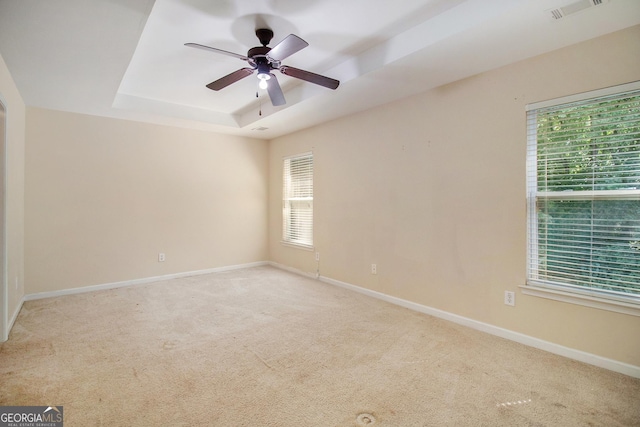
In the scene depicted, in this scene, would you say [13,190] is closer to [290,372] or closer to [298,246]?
[290,372]

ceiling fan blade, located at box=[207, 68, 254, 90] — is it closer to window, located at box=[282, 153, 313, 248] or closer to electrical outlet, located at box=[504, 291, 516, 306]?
window, located at box=[282, 153, 313, 248]

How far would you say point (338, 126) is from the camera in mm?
4387

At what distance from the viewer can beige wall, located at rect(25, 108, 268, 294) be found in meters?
3.88

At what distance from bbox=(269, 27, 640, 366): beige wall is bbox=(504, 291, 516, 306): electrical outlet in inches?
1.6

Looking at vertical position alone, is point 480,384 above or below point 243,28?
below

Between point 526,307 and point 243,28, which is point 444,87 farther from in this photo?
point 526,307

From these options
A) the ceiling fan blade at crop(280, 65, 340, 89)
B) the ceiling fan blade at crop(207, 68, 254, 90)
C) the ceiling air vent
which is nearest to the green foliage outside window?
the ceiling air vent

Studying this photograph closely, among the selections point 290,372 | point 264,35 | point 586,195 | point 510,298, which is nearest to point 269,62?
point 264,35

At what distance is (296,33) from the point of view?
2.63 metres

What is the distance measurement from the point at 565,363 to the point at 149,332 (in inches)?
137

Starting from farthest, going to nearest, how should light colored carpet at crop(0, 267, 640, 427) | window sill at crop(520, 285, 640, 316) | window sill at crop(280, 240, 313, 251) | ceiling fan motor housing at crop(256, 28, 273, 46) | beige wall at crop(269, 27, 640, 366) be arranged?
window sill at crop(280, 240, 313, 251) < ceiling fan motor housing at crop(256, 28, 273, 46) < beige wall at crop(269, 27, 640, 366) < window sill at crop(520, 285, 640, 316) < light colored carpet at crop(0, 267, 640, 427)

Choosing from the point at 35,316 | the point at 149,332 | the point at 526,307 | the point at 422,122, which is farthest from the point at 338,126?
the point at 35,316

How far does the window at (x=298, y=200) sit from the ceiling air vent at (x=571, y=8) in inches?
133

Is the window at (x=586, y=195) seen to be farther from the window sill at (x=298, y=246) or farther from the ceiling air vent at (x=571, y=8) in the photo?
the window sill at (x=298, y=246)
